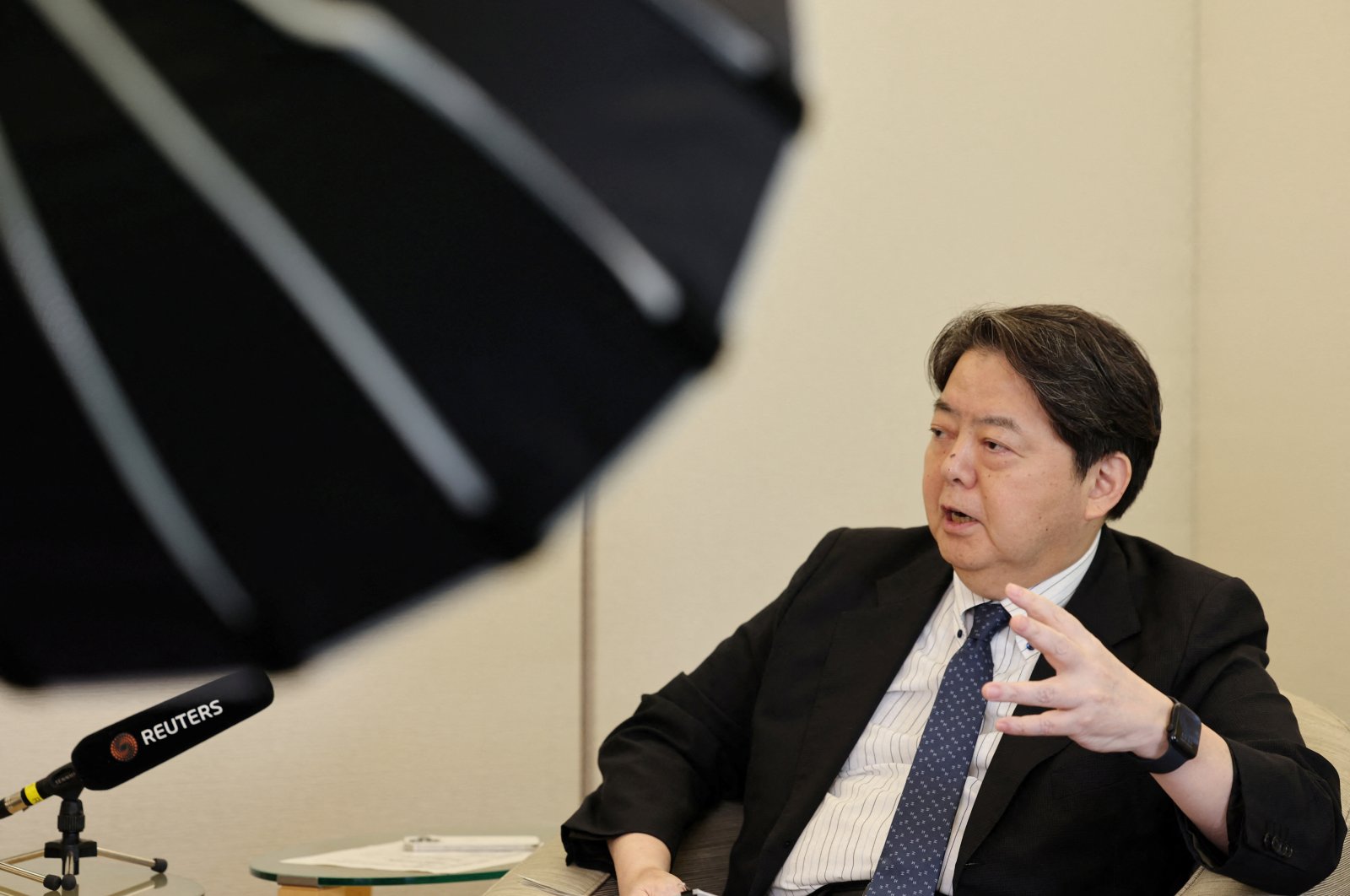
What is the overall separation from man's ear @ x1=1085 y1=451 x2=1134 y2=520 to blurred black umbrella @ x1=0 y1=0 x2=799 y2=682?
127 centimetres

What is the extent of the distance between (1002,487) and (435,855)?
45.7 inches

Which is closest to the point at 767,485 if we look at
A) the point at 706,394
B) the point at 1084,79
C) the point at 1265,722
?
the point at 706,394

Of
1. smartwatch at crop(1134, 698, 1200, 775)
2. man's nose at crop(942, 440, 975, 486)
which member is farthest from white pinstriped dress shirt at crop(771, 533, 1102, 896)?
smartwatch at crop(1134, 698, 1200, 775)

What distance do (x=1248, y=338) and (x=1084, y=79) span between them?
0.69m

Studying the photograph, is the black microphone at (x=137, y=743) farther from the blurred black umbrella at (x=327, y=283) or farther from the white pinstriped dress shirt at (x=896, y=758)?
the blurred black umbrella at (x=327, y=283)

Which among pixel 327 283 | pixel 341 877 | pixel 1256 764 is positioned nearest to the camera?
pixel 1256 764

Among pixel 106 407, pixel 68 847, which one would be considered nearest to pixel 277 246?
pixel 106 407

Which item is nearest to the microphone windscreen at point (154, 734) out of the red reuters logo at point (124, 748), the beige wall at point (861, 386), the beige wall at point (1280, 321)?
A: the red reuters logo at point (124, 748)

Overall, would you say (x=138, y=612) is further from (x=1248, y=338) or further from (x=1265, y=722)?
(x=1248, y=338)

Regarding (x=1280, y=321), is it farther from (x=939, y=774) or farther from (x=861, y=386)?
(x=939, y=774)

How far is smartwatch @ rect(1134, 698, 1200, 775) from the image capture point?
140 cm

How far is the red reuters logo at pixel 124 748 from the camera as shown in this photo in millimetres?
1644

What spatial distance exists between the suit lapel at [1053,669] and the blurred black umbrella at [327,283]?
1274 mm

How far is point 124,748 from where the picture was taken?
165 cm
